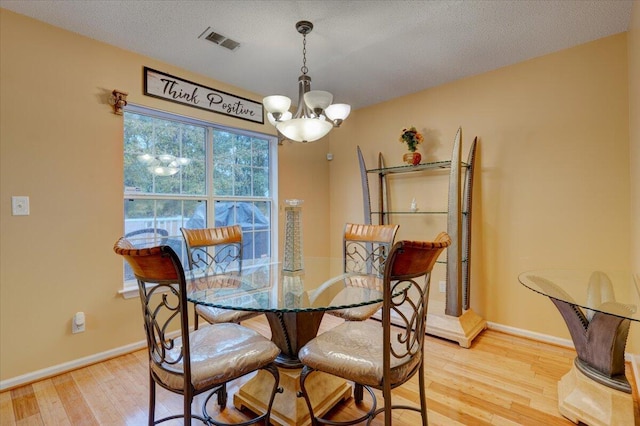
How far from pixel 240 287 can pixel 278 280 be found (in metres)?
0.24

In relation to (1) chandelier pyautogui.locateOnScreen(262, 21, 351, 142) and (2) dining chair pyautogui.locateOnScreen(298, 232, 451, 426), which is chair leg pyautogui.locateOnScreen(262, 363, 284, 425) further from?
(1) chandelier pyautogui.locateOnScreen(262, 21, 351, 142)

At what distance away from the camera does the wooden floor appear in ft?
5.58

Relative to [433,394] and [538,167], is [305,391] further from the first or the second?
[538,167]

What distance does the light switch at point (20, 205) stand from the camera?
2033 millimetres

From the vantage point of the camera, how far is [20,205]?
6.74ft

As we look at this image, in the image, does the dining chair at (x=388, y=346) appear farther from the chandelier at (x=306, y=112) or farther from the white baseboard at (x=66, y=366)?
the white baseboard at (x=66, y=366)

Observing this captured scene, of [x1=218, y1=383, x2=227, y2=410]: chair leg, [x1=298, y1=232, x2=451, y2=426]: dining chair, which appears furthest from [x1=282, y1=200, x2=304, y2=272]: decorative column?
[x1=218, y1=383, x2=227, y2=410]: chair leg

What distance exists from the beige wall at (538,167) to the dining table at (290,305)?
5.35 ft

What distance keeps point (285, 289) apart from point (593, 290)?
1.61 metres

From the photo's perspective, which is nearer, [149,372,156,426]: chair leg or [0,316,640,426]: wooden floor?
[149,372,156,426]: chair leg

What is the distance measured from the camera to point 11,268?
2.03 m

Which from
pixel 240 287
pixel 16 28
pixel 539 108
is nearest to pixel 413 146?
pixel 539 108

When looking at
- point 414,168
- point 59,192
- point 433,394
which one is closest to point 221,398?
point 433,394

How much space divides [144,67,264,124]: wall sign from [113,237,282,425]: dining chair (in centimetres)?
186
